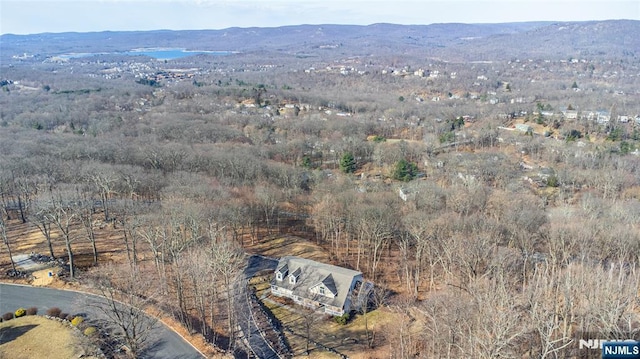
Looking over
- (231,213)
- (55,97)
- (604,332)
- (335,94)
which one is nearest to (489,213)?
(604,332)

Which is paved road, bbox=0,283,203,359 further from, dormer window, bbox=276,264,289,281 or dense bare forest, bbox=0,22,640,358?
dormer window, bbox=276,264,289,281

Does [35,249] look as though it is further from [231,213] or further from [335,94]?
[335,94]

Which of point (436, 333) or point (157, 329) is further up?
point (436, 333)

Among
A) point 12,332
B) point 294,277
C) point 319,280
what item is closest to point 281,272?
point 294,277

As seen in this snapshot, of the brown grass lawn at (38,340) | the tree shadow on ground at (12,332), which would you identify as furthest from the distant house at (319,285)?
the tree shadow on ground at (12,332)

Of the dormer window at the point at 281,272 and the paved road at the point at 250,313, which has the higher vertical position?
the dormer window at the point at 281,272

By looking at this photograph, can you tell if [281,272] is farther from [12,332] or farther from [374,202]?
[12,332]

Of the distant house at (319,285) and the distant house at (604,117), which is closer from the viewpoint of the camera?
the distant house at (319,285)

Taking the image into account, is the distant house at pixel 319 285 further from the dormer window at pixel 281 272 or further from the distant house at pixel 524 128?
the distant house at pixel 524 128
